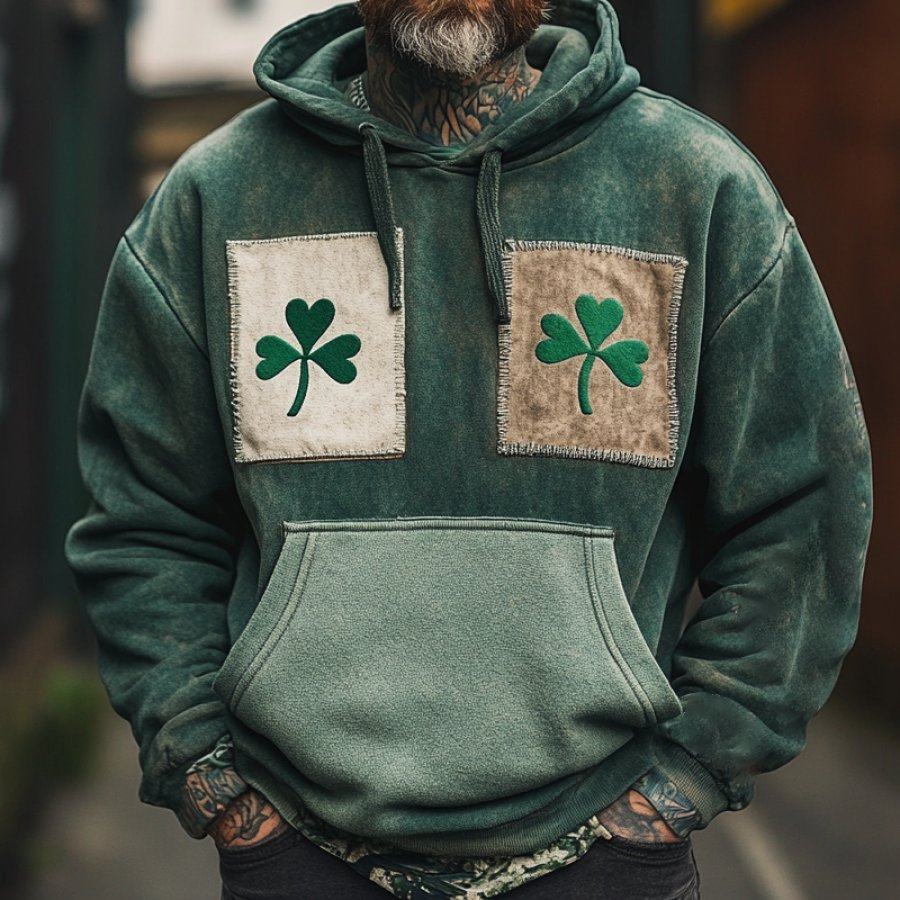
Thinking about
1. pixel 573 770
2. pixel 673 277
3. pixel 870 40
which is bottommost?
pixel 573 770

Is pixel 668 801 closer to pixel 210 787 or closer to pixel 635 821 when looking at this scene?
pixel 635 821

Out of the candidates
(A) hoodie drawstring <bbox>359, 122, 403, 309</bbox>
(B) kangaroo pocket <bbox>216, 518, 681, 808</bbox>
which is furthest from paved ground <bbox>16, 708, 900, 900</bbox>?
(A) hoodie drawstring <bbox>359, 122, 403, 309</bbox>

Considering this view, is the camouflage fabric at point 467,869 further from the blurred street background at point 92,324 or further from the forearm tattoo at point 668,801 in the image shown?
the blurred street background at point 92,324

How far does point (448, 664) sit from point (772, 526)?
0.54 metres

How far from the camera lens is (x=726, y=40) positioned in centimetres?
746

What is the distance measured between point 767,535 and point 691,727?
30 cm

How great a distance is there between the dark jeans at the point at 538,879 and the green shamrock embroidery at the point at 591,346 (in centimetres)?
63

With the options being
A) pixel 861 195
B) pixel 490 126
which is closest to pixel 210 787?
→ pixel 490 126

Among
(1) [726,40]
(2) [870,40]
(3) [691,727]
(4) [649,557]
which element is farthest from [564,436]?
(1) [726,40]

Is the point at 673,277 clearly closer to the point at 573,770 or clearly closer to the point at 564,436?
the point at 564,436

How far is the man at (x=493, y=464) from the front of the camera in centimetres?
213

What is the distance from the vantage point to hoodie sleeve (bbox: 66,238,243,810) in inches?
92.9

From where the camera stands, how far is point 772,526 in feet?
7.55

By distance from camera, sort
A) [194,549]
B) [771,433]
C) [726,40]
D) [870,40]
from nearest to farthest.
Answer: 1. [771,433]
2. [194,549]
3. [870,40]
4. [726,40]
